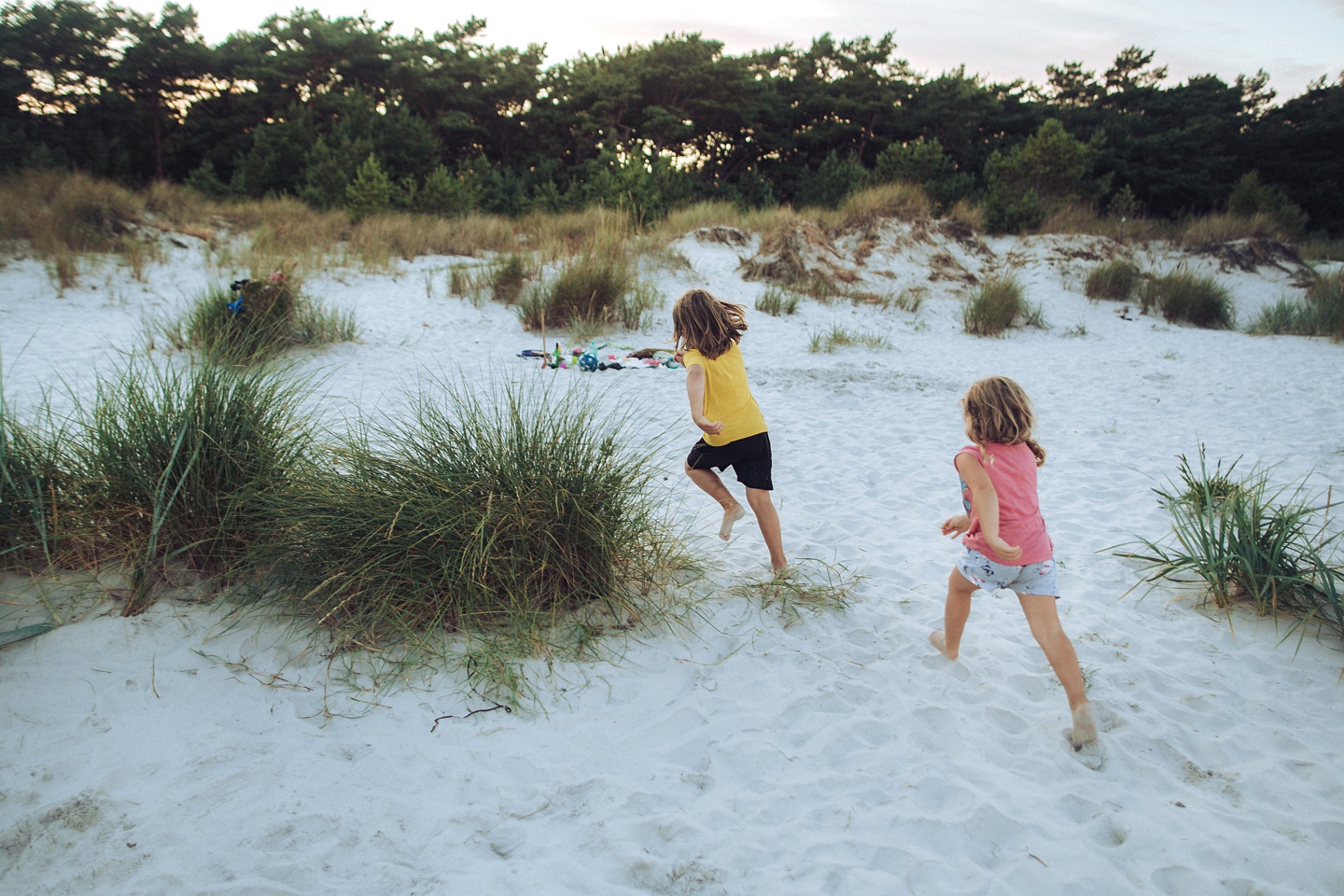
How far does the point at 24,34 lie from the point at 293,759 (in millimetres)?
24886

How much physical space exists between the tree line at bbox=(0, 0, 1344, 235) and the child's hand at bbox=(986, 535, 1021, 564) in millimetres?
12490

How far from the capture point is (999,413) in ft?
8.13

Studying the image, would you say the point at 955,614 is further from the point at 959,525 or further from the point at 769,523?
the point at 769,523

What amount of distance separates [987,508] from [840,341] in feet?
24.4

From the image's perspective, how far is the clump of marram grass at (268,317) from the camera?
6953mm

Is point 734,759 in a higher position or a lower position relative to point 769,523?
lower

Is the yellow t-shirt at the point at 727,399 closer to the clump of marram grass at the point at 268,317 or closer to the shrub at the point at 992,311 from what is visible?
the clump of marram grass at the point at 268,317

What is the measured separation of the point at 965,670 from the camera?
2.98 meters

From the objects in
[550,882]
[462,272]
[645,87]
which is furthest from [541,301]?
[645,87]

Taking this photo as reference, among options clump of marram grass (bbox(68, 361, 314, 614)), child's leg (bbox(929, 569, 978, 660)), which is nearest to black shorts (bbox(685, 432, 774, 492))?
child's leg (bbox(929, 569, 978, 660))

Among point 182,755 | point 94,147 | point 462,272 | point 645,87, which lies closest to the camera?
point 182,755

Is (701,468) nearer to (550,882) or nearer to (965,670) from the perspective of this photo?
(965,670)

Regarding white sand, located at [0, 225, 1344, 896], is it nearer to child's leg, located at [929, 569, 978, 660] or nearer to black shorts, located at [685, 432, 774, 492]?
child's leg, located at [929, 569, 978, 660]

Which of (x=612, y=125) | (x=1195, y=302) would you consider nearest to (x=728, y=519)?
(x=1195, y=302)
